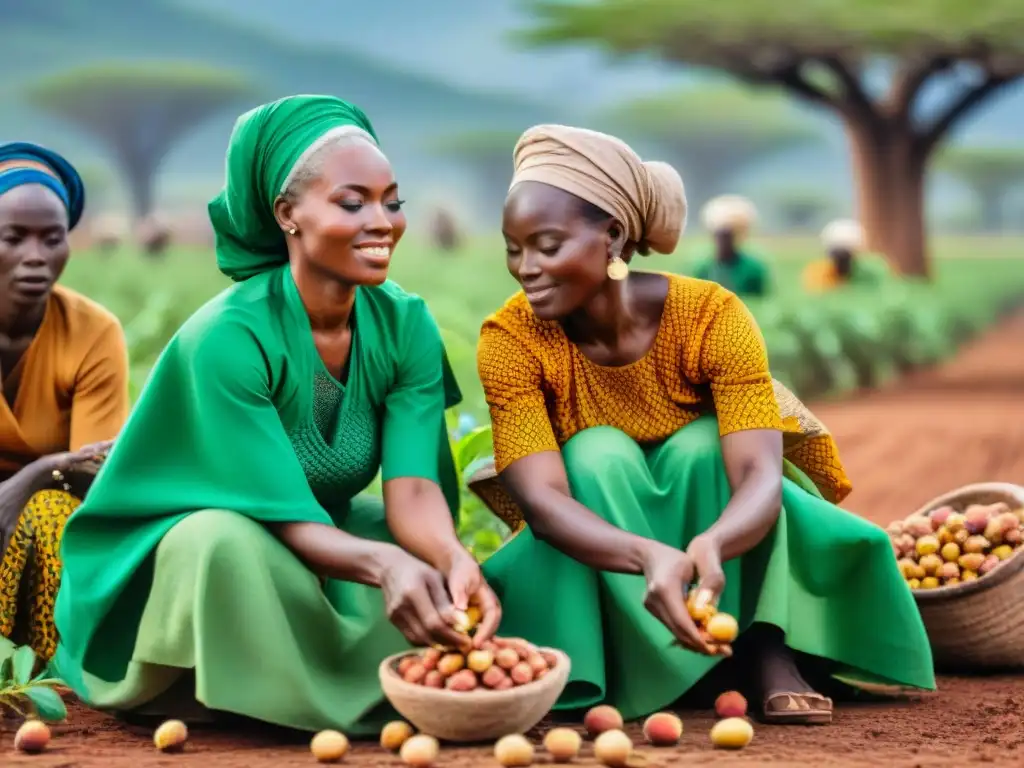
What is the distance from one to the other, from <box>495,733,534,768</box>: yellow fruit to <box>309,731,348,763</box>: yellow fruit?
1.06 feet

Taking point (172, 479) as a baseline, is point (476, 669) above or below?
below

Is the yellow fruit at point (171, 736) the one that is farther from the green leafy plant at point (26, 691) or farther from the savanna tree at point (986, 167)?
the savanna tree at point (986, 167)

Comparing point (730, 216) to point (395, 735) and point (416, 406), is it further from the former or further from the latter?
point (395, 735)

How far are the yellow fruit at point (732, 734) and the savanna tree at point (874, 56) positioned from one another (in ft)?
65.6

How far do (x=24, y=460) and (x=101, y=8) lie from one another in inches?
3156

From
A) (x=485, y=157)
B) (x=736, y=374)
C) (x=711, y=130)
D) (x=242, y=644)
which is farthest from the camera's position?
(x=485, y=157)

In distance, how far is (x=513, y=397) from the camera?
393 centimetres

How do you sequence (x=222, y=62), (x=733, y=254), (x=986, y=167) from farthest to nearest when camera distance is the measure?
(x=222, y=62)
(x=986, y=167)
(x=733, y=254)

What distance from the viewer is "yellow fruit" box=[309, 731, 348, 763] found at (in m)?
3.34

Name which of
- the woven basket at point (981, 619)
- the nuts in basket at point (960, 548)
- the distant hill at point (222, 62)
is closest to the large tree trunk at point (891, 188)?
the nuts in basket at point (960, 548)

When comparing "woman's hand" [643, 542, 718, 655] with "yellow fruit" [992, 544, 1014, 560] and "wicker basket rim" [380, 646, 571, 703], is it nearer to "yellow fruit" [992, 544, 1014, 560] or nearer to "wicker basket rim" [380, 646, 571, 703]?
"wicker basket rim" [380, 646, 571, 703]

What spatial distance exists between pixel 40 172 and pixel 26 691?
4.63 feet

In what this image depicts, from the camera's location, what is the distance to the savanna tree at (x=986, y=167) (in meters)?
69.4

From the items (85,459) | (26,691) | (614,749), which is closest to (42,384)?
(85,459)
